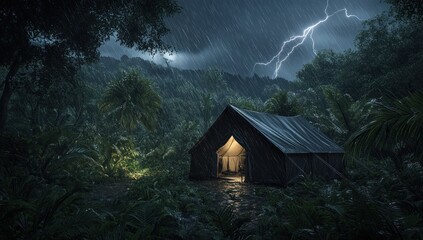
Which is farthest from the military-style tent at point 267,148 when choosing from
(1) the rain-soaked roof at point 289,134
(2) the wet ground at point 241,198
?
(2) the wet ground at point 241,198

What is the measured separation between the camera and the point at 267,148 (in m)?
14.8

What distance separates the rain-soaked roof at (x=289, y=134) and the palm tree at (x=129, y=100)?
1393 centimetres

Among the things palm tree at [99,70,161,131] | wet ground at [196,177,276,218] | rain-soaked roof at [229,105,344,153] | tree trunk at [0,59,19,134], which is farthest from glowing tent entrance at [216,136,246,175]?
tree trunk at [0,59,19,134]

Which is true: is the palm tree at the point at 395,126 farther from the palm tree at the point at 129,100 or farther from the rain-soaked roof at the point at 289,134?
the palm tree at the point at 129,100

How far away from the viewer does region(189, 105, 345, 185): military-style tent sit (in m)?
14.3

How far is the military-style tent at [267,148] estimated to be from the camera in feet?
46.9

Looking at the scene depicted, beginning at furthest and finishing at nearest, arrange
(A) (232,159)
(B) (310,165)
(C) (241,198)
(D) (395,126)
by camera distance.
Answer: (A) (232,159), (B) (310,165), (C) (241,198), (D) (395,126)

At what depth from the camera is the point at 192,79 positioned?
102 m

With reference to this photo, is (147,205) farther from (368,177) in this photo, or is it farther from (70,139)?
(368,177)

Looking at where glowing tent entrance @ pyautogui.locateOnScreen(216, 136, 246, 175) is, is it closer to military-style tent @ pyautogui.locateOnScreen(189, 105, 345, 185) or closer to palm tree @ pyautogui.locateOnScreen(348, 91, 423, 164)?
military-style tent @ pyautogui.locateOnScreen(189, 105, 345, 185)

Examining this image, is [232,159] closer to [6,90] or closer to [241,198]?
[241,198]

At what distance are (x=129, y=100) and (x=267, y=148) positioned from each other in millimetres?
16608

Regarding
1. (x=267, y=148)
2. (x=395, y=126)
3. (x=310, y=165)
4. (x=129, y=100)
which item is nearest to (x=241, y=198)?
(x=267, y=148)

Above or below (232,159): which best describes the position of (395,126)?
above
